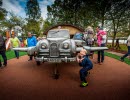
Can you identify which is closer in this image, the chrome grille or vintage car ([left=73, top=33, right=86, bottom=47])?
the chrome grille

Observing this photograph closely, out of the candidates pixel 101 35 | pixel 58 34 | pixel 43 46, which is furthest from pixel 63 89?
pixel 101 35

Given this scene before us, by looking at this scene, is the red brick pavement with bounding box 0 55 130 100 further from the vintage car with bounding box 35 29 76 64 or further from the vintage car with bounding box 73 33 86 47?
the vintage car with bounding box 73 33 86 47

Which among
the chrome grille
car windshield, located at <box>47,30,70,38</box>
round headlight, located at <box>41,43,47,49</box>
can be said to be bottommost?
the chrome grille

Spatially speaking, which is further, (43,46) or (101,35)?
(101,35)

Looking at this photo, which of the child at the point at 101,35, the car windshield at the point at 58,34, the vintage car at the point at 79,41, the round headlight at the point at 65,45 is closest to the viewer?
the round headlight at the point at 65,45

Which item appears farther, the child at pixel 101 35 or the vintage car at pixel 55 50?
the child at pixel 101 35

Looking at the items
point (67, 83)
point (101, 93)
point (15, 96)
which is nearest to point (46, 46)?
point (67, 83)

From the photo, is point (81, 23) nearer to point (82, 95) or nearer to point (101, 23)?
point (101, 23)

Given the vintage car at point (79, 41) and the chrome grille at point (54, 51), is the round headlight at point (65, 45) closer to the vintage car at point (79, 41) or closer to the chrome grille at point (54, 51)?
the chrome grille at point (54, 51)

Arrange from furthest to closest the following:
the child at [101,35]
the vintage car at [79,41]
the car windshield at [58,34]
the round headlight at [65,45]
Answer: the vintage car at [79,41] → the child at [101,35] → the car windshield at [58,34] → the round headlight at [65,45]

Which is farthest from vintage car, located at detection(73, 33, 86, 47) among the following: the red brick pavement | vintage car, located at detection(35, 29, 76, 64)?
the red brick pavement

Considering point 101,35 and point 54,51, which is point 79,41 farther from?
point 54,51

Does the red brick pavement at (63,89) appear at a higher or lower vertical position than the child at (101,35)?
lower

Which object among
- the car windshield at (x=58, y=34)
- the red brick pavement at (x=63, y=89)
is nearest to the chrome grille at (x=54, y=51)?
the red brick pavement at (x=63, y=89)
